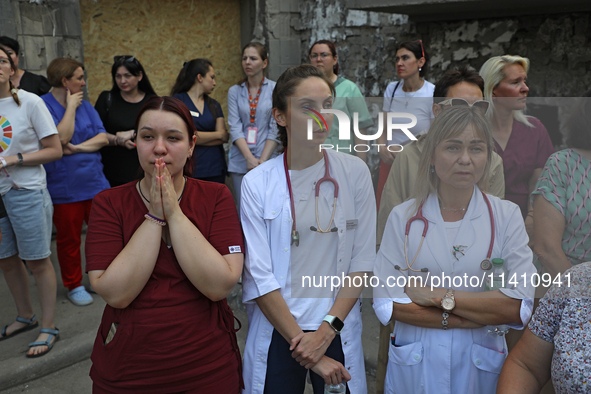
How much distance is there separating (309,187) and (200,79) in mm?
2676

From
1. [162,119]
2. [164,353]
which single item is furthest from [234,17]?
[164,353]

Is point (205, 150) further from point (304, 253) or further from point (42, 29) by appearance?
point (304, 253)

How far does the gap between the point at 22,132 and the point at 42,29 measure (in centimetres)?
224

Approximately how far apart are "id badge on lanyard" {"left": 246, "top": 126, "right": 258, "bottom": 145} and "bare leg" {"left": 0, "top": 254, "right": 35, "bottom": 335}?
2008 millimetres

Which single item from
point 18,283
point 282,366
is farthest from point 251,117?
point 282,366

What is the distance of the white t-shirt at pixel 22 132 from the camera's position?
2.93 meters

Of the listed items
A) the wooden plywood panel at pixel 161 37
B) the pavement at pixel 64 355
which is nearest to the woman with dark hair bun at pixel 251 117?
the pavement at pixel 64 355

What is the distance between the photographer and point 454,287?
5.35 ft

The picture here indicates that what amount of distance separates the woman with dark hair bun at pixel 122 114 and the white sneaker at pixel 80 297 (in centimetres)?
93

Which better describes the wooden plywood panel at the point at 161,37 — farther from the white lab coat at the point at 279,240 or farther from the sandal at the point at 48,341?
the white lab coat at the point at 279,240

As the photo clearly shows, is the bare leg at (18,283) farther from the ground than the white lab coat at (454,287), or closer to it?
closer to it

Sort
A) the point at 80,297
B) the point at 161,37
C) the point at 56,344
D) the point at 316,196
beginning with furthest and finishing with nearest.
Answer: the point at 161,37 → the point at 80,297 → the point at 56,344 → the point at 316,196

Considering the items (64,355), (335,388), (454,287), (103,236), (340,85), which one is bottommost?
(64,355)

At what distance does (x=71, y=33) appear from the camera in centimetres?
493
